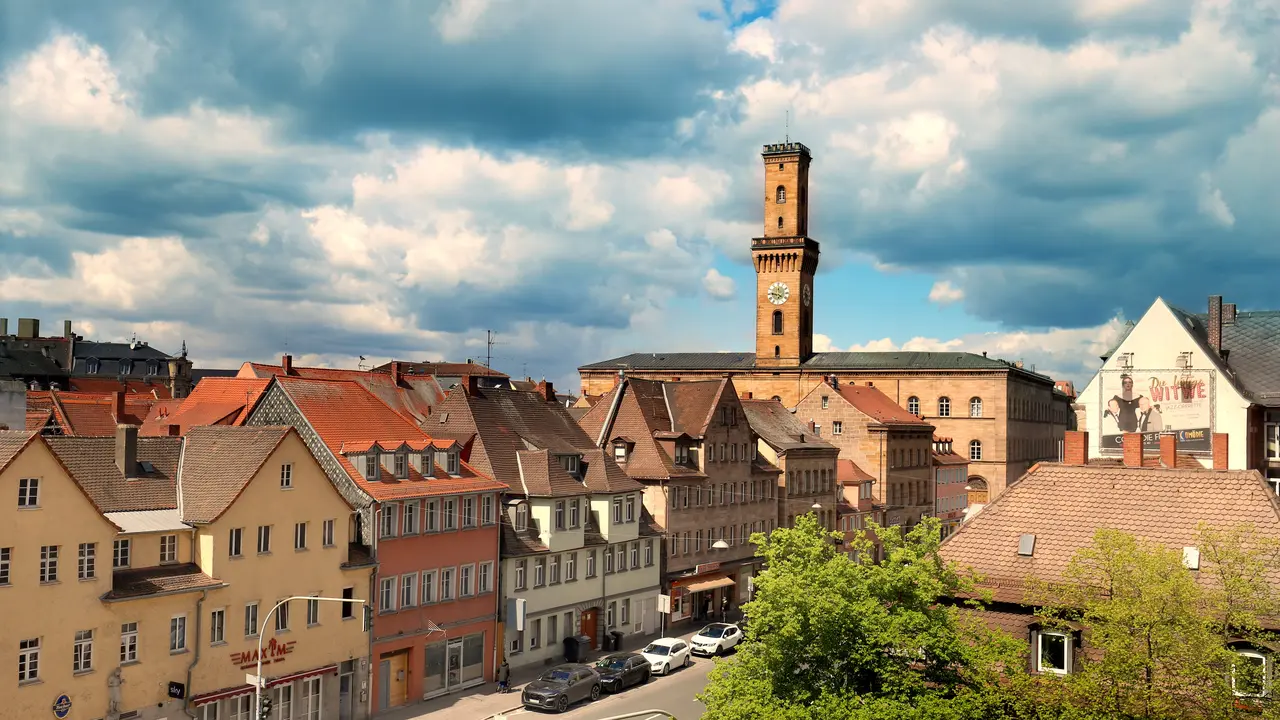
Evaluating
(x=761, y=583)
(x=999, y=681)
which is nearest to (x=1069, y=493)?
(x=999, y=681)

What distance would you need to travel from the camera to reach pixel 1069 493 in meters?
39.7

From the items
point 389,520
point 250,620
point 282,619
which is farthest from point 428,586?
point 250,620

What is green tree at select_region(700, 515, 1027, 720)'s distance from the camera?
103 ft

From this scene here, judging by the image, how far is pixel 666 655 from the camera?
2211 inches

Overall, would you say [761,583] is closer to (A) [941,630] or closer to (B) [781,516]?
(A) [941,630]

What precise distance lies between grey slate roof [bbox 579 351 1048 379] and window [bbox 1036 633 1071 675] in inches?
4193

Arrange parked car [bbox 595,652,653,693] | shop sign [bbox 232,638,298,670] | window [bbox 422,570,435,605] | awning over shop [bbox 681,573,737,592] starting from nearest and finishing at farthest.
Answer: shop sign [bbox 232,638,298,670]
window [bbox 422,570,435,605]
parked car [bbox 595,652,653,693]
awning over shop [bbox 681,573,737,592]

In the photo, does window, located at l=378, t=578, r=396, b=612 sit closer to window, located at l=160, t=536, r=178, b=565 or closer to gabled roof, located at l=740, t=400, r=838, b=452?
window, located at l=160, t=536, r=178, b=565

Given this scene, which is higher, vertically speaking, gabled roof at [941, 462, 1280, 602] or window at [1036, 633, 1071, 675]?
gabled roof at [941, 462, 1280, 602]

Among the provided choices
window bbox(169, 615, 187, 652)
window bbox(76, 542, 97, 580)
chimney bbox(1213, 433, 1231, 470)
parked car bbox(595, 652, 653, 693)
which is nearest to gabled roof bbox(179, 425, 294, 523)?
window bbox(169, 615, 187, 652)

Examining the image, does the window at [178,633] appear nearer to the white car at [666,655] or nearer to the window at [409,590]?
the window at [409,590]

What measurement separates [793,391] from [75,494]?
116 metres

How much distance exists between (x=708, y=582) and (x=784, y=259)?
269 feet

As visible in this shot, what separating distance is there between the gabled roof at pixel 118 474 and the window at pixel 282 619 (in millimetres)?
5538
